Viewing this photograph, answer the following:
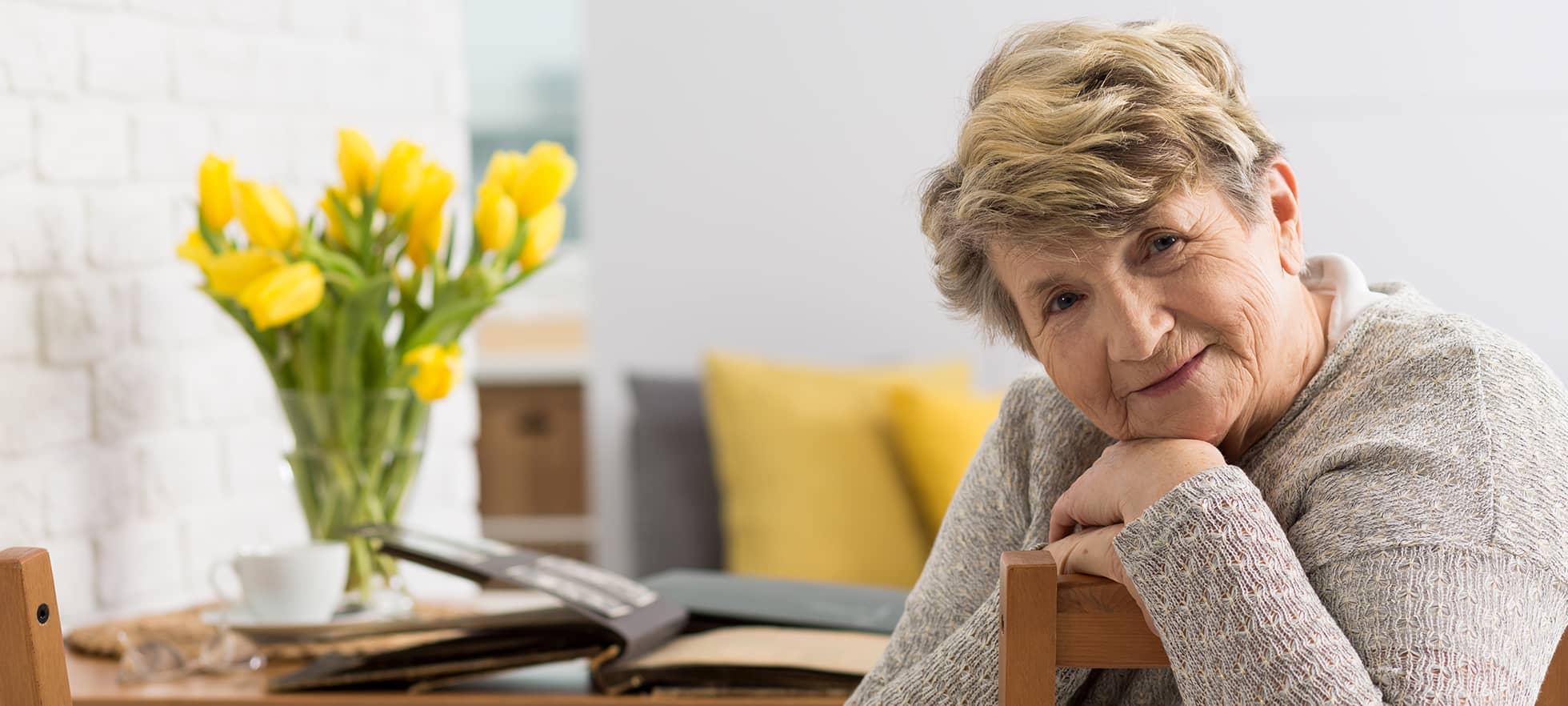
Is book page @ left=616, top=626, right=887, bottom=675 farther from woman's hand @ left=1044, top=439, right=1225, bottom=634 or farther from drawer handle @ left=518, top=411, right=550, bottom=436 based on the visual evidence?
drawer handle @ left=518, top=411, right=550, bottom=436

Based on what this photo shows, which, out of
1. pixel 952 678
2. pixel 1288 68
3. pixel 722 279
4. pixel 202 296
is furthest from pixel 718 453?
pixel 952 678

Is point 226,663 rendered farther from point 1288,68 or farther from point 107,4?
point 1288,68

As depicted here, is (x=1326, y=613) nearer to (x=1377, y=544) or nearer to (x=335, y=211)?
(x=1377, y=544)

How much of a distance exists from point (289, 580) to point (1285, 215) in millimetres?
1060

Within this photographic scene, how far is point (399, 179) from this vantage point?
1.53 metres

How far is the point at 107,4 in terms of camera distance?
164 centimetres

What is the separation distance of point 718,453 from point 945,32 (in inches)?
43.9

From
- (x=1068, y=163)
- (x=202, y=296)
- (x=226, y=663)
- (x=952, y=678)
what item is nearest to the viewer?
(x=1068, y=163)

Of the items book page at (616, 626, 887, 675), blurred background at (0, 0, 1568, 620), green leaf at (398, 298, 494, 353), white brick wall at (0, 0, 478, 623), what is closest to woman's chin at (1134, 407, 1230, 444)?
book page at (616, 626, 887, 675)

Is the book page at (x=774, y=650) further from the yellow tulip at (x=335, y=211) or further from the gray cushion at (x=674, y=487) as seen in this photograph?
the gray cushion at (x=674, y=487)

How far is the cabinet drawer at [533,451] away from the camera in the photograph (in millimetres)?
4363

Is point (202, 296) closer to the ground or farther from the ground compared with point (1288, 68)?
closer to the ground

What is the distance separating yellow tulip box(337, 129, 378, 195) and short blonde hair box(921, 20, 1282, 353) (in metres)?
0.82

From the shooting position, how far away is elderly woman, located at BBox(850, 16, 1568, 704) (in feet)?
2.64
